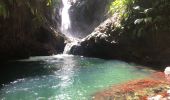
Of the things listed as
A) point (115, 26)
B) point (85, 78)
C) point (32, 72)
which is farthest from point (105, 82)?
point (115, 26)

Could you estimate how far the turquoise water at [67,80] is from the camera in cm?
1374

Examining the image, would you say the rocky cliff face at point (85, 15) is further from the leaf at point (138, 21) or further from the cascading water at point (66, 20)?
the leaf at point (138, 21)

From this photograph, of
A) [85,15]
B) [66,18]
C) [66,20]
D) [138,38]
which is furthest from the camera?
[66,18]

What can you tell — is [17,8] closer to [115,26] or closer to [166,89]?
[115,26]

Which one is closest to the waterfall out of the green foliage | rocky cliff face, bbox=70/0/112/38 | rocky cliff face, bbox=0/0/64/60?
rocky cliff face, bbox=70/0/112/38

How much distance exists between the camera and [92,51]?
93.5ft

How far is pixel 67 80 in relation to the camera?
677 inches

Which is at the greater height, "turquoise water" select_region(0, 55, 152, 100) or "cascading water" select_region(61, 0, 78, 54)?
"cascading water" select_region(61, 0, 78, 54)

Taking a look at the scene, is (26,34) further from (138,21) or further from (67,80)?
(67,80)

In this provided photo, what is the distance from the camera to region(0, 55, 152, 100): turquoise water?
1374 centimetres

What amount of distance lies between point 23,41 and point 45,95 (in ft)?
47.2

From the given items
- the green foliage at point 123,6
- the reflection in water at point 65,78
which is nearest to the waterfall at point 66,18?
the green foliage at point 123,6

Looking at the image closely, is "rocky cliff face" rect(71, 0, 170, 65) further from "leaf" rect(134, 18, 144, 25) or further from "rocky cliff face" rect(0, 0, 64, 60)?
"rocky cliff face" rect(0, 0, 64, 60)

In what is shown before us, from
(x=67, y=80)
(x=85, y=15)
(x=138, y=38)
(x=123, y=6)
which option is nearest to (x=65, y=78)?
(x=67, y=80)
